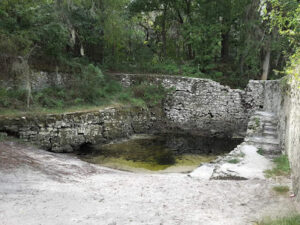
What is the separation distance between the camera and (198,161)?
9961mm

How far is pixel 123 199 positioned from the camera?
4.62 meters

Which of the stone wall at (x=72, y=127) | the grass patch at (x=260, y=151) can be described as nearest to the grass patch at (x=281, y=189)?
the grass patch at (x=260, y=151)

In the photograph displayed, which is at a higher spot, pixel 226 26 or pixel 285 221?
pixel 226 26

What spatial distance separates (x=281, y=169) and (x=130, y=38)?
13.7 meters

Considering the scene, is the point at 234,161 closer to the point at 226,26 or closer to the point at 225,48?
the point at 226,26

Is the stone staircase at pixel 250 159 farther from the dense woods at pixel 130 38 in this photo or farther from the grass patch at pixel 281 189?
the dense woods at pixel 130 38

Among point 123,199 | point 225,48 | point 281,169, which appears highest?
point 225,48

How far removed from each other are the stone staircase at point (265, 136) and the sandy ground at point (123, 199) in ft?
7.65

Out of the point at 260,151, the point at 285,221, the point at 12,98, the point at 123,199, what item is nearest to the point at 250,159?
the point at 260,151

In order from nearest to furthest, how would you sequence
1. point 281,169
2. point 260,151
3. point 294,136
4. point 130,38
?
1. point 294,136
2. point 281,169
3. point 260,151
4. point 130,38

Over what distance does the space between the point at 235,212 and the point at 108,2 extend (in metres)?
15.0

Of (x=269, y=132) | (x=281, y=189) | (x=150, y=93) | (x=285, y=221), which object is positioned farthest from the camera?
(x=150, y=93)

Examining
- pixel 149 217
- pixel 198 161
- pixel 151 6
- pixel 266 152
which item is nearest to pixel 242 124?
pixel 198 161

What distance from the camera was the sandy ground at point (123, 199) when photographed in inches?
142
